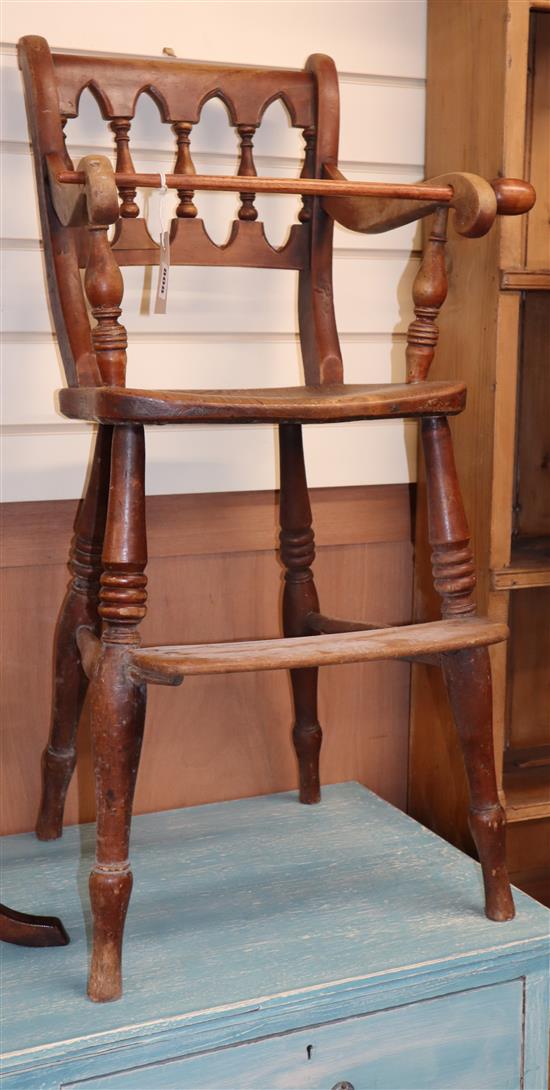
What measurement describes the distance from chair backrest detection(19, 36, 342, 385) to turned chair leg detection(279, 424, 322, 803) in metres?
0.11

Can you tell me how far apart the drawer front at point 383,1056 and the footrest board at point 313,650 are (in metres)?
0.39

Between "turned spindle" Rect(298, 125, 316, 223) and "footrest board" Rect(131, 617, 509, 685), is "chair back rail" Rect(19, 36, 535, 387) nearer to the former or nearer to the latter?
"turned spindle" Rect(298, 125, 316, 223)

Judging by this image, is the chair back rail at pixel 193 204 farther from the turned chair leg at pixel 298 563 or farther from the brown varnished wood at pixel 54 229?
the turned chair leg at pixel 298 563

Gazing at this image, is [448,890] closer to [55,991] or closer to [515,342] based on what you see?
[55,991]

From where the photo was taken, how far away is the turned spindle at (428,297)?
128 centimetres

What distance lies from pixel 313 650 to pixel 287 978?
350mm

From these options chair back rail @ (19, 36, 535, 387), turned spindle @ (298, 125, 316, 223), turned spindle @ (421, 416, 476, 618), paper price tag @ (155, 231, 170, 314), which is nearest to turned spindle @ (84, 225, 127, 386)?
chair back rail @ (19, 36, 535, 387)

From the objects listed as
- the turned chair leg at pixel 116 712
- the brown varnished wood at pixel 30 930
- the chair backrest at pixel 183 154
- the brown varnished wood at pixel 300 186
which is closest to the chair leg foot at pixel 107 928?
the turned chair leg at pixel 116 712

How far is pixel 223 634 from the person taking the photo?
173 cm

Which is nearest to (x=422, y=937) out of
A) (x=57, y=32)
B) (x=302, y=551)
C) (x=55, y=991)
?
(x=55, y=991)

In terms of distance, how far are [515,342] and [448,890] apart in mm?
717

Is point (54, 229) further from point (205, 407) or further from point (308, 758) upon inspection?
point (308, 758)

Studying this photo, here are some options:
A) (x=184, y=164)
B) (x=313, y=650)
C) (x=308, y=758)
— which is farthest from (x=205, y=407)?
(x=308, y=758)

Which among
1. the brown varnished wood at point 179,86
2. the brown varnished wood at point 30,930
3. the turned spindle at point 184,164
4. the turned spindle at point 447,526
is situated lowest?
the brown varnished wood at point 30,930
